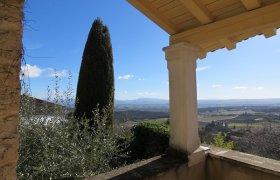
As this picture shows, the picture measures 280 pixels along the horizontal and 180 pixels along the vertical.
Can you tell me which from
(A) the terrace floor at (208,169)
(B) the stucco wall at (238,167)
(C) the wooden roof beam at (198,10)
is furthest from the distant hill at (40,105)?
(C) the wooden roof beam at (198,10)

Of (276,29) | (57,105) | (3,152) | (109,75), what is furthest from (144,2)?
(109,75)

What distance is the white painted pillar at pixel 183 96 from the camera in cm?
292

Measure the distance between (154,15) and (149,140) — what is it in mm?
4332

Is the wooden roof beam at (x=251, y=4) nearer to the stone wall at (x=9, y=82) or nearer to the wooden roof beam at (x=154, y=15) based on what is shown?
the wooden roof beam at (x=154, y=15)

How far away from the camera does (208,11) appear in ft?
8.75

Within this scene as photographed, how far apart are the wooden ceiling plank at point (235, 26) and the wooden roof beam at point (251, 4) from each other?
41 millimetres

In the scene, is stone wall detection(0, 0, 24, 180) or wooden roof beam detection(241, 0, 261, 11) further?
wooden roof beam detection(241, 0, 261, 11)

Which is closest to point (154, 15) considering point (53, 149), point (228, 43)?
point (228, 43)

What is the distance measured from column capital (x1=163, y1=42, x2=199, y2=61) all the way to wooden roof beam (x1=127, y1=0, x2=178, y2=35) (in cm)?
21

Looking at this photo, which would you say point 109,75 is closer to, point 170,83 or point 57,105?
point 57,105

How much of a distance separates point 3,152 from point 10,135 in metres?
0.09

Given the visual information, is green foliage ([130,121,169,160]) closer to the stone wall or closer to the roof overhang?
the roof overhang

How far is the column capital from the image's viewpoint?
2934 millimetres

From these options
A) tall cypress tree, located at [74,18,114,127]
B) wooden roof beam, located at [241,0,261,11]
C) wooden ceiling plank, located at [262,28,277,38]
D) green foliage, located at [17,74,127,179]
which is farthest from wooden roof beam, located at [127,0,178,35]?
tall cypress tree, located at [74,18,114,127]
